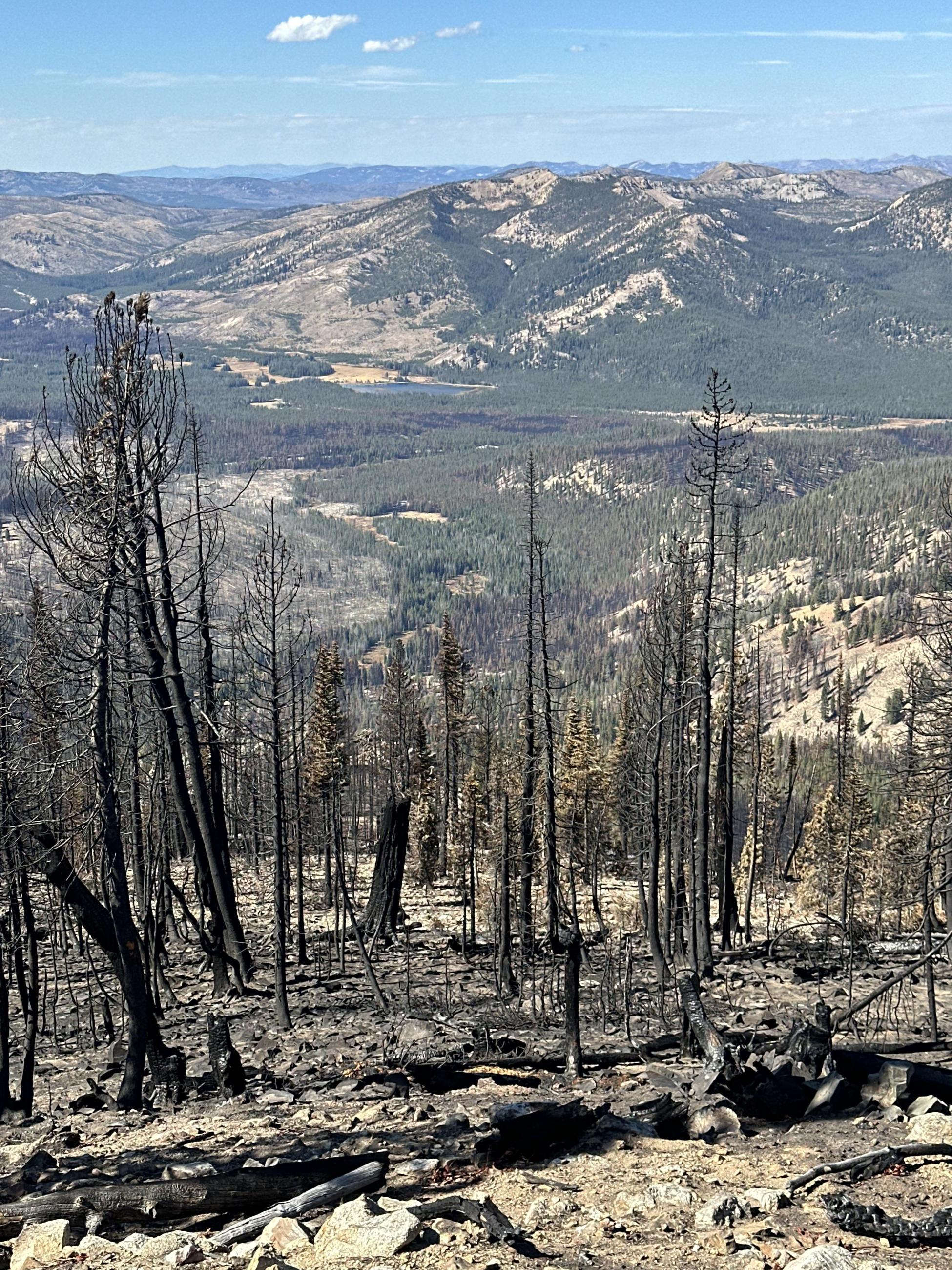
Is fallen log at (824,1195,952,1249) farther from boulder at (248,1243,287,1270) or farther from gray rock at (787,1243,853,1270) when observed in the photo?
boulder at (248,1243,287,1270)

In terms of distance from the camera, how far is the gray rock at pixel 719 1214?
8922 mm

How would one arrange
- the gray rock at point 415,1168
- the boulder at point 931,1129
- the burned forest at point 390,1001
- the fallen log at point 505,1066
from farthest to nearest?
the fallen log at point 505,1066 < the boulder at point 931,1129 < the gray rock at point 415,1168 < the burned forest at point 390,1001

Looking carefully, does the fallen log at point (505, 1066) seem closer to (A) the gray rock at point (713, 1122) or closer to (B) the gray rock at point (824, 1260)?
(A) the gray rock at point (713, 1122)

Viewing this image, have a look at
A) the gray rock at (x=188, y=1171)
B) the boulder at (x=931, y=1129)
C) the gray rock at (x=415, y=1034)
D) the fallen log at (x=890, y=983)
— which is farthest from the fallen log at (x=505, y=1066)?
the boulder at (x=931, y=1129)

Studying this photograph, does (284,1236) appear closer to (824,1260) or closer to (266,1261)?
(266,1261)

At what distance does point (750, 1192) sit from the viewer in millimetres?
9305

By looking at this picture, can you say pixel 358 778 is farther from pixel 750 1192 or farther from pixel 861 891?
pixel 750 1192

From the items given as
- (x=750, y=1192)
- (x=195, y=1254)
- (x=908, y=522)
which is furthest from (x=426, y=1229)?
(x=908, y=522)

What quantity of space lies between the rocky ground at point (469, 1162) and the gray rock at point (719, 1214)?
0.01m

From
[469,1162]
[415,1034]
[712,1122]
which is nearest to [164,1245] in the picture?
[469,1162]

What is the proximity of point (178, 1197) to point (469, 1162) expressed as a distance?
2487mm

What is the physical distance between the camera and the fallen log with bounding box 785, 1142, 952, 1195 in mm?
9500

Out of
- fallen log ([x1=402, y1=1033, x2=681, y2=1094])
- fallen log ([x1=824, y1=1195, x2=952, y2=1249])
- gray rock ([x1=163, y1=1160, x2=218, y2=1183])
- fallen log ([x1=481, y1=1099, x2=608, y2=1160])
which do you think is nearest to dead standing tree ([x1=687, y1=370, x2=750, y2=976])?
fallen log ([x1=402, y1=1033, x2=681, y2=1094])

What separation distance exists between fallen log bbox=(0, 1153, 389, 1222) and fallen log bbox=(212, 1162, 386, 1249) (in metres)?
0.12
